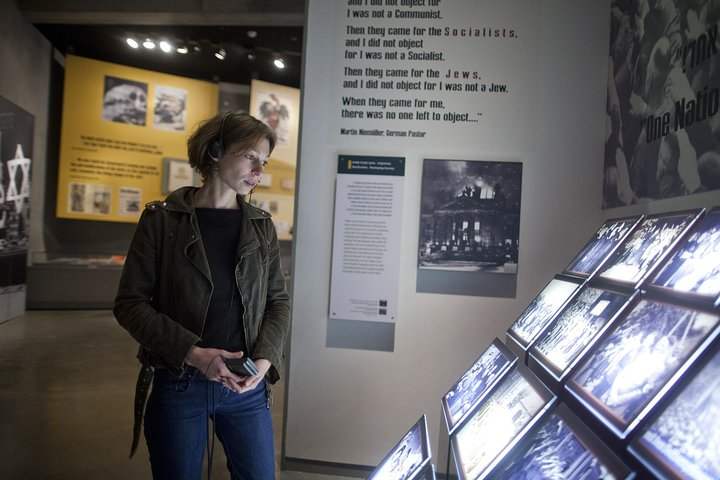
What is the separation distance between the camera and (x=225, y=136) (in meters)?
1.39

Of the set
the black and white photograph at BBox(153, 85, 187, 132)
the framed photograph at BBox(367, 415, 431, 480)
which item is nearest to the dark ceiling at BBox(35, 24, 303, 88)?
the black and white photograph at BBox(153, 85, 187, 132)

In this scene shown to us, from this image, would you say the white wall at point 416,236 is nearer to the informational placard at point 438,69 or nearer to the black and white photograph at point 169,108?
the informational placard at point 438,69

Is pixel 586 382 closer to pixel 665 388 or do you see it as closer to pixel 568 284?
pixel 665 388

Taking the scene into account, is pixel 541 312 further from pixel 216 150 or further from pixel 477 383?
pixel 216 150

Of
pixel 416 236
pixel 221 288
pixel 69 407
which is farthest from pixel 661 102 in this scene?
pixel 69 407

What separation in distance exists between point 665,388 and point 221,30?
23.1 feet

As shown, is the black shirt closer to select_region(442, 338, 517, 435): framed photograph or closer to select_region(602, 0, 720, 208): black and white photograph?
select_region(442, 338, 517, 435): framed photograph

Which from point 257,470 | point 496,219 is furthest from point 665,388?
point 496,219

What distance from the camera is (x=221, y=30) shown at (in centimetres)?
658

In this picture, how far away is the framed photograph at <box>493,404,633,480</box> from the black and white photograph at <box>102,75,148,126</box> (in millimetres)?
8142

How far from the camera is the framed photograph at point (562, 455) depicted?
782 millimetres

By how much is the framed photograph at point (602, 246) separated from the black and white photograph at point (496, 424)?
551 millimetres

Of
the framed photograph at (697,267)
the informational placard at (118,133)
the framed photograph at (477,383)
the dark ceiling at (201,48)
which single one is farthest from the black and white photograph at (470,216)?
the informational placard at (118,133)

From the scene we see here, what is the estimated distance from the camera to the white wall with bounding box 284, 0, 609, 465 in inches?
91.8
